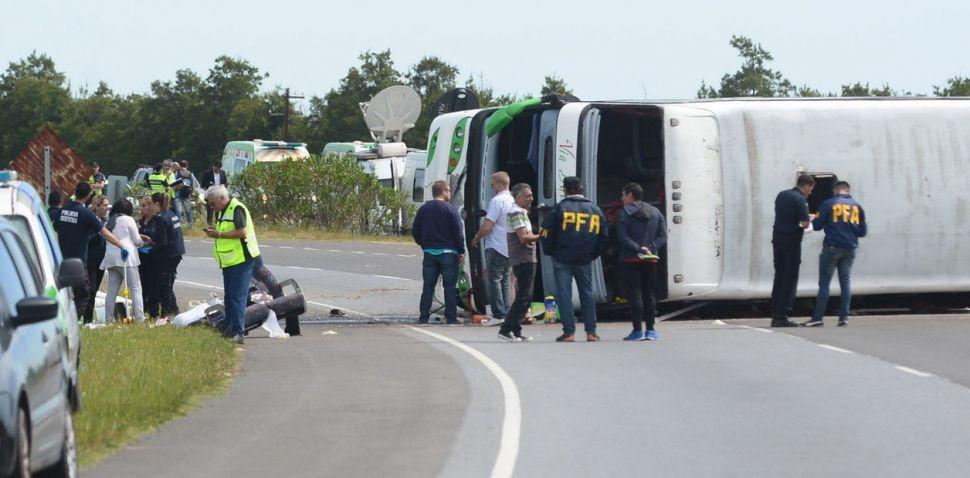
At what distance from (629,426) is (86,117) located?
357 feet

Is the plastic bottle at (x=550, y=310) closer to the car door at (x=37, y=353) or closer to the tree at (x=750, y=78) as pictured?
the car door at (x=37, y=353)

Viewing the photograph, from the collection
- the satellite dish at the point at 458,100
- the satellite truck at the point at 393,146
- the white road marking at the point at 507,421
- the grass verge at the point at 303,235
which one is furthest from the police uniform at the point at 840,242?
the grass verge at the point at 303,235

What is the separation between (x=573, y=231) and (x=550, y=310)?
10.7 feet

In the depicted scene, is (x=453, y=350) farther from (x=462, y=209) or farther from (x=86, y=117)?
(x=86, y=117)

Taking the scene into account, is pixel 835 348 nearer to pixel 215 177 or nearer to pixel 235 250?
pixel 235 250

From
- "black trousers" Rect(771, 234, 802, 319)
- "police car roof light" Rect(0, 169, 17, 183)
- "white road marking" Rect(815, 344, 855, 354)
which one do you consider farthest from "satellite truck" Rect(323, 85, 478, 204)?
"police car roof light" Rect(0, 169, 17, 183)

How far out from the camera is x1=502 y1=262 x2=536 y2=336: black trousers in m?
16.8

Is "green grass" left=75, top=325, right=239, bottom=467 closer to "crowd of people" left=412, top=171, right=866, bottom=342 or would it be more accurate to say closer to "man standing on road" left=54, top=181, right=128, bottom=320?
"man standing on road" left=54, top=181, right=128, bottom=320

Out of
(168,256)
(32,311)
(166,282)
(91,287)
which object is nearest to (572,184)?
(168,256)

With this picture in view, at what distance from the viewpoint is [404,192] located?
39812mm

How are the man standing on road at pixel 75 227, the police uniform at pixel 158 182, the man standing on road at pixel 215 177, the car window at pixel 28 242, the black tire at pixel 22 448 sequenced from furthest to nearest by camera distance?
1. the man standing on road at pixel 215 177
2. the police uniform at pixel 158 182
3. the man standing on road at pixel 75 227
4. the car window at pixel 28 242
5. the black tire at pixel 22 448

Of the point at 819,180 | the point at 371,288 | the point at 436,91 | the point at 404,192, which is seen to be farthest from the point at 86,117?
the point at 819,180

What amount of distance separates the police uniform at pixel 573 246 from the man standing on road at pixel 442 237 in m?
2.73

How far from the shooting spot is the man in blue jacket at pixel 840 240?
1841 cm
